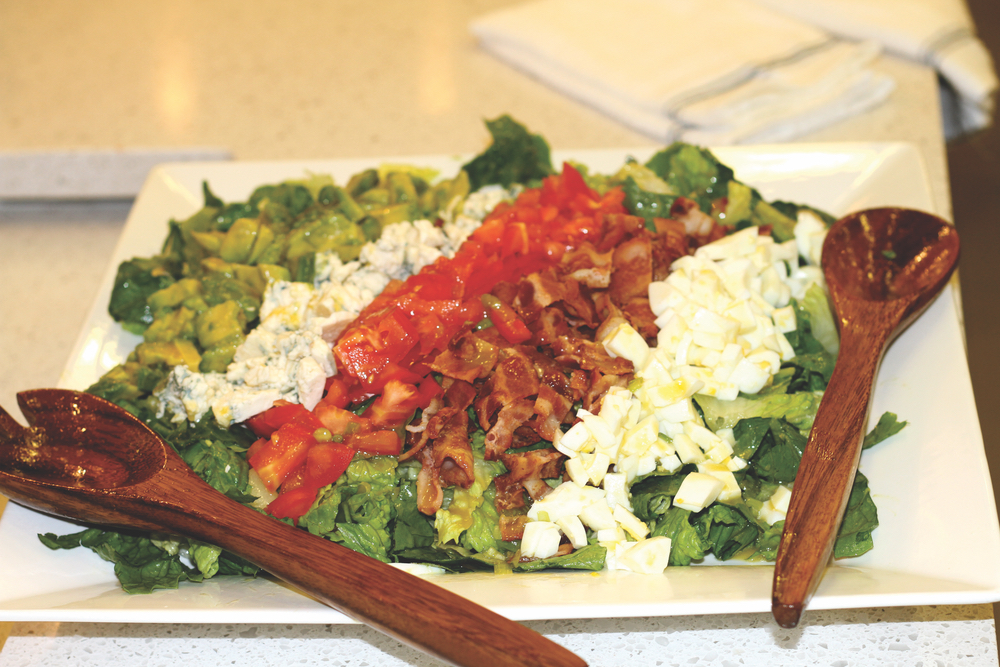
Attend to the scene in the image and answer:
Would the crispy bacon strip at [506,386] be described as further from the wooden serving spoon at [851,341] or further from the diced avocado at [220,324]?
the diced avocado at [220,324]

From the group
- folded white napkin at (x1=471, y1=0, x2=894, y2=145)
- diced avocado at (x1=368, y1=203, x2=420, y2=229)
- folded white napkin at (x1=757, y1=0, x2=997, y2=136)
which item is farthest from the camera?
folded white napkin at (x1=757, y1=0, x2=997, y2=136)

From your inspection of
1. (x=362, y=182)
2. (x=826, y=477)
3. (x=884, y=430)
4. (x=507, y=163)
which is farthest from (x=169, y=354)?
(x=884, y=430)

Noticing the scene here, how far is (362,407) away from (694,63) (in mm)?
1750

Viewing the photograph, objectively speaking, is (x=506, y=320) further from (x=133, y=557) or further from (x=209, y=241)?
(x=209, y=241)

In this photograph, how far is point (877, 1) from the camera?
9.32 feet

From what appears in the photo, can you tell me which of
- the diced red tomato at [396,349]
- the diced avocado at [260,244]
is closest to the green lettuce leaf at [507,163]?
the diced red tomato at [396,349]

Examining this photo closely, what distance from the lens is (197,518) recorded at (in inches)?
48.7

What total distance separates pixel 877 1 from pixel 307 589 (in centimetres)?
280

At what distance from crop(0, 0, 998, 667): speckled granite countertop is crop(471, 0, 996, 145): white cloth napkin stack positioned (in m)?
0.08

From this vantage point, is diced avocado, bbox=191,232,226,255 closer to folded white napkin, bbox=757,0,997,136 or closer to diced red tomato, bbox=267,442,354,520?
diced red tomato, bbox=267,442,354,520

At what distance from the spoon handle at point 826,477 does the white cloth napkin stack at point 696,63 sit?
1.16 metres

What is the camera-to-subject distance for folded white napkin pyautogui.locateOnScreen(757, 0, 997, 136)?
105 inches

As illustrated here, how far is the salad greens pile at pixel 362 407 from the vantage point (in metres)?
1.34

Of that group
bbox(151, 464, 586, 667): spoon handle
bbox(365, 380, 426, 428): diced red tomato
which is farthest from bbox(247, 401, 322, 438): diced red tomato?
bbox(151, 464, 586, 667): spoon handle
